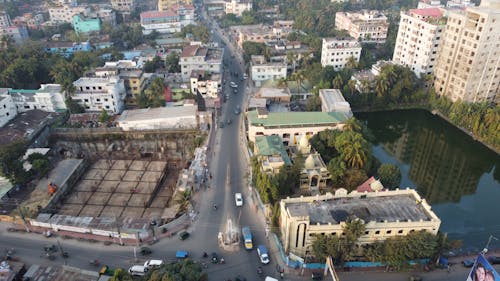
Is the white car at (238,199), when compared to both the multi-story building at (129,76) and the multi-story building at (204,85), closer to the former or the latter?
the multi-story building at (204,85)

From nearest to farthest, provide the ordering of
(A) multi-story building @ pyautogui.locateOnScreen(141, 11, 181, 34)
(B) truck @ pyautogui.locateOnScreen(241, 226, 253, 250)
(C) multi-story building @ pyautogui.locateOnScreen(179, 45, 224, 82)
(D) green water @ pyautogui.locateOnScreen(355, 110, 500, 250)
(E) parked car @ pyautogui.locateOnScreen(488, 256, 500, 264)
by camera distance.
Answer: (E) parked car @ pyautogui.locateOnScreen(488, 256, 500, 264) < (B) truck @ pyautogui.locateOnScreen(241, 226, 253, 250) < (D) green water @ pyautogui.locateOnScreen(355, 110, 500, 250) < (C) multi-story building @ pyautogui.locateOnScreen(179, 45, 224, 82) < (A) multi-story building @ pyautogui.locateOnScreen(141, 11, 181, 34)

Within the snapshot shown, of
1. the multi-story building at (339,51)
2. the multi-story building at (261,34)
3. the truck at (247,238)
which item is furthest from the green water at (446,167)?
the multi-story building at (261,34)

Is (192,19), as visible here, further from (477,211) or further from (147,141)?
(477,211)

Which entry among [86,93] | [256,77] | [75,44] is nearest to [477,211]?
[256,77]

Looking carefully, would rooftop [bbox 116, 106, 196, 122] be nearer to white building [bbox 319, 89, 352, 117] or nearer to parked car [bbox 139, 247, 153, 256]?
white building [bbox 319, 89, 352, 117]

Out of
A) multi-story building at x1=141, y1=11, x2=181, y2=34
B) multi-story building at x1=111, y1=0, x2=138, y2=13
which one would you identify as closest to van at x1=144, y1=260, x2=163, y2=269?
multi-story building at x1=141, y1=11, x2=181, y2=34

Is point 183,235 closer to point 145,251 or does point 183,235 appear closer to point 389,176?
point 145,251
